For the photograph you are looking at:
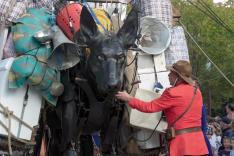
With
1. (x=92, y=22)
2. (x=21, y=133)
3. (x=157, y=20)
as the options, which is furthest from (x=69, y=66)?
(x=157, y=20)

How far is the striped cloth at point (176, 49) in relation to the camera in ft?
22.6

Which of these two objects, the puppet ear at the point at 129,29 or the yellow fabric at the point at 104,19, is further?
the yellow fabric at the point at 104,19

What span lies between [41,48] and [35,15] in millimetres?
490

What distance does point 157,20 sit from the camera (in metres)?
6.62

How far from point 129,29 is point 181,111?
3.64 ft

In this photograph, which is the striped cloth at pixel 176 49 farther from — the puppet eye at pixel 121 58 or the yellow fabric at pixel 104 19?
the puppet eye at pixel 121 58

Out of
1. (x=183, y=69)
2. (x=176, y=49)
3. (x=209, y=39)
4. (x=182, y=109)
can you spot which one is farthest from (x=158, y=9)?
(x=209, y=39)

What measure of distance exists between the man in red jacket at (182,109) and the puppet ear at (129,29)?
23.1 inches

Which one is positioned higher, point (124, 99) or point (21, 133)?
point (124, 99)

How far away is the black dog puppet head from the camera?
5.31 metres

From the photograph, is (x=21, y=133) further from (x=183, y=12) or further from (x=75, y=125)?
(x=183, y=12)

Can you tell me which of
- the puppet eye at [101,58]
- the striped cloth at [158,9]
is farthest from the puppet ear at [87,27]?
the striped cloth at [158,9]

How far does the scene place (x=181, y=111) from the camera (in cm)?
597

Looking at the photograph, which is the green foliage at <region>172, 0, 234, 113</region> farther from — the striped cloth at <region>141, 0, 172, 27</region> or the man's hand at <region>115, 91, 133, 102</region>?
the man's hand at <region>115, 91, 133, 102</region>
